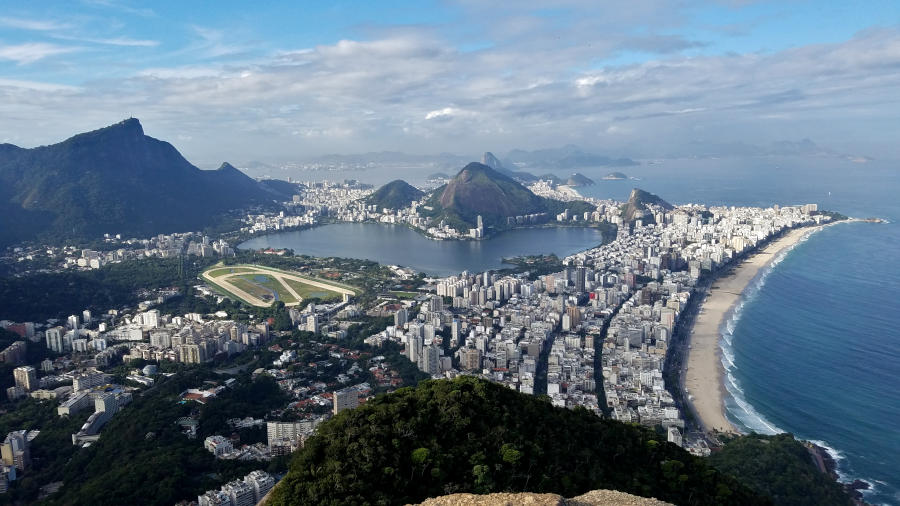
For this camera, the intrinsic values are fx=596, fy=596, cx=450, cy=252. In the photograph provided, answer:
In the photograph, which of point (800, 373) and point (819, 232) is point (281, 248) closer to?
point (800, 373)

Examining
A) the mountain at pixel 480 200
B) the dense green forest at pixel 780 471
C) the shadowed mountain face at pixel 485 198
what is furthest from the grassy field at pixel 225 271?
the dense green forest at pixel 780 471

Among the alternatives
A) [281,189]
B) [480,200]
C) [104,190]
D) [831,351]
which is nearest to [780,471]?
[831,351]

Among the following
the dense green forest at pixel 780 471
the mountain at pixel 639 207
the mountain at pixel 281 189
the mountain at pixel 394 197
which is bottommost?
the dense green forest at pixel 780 471

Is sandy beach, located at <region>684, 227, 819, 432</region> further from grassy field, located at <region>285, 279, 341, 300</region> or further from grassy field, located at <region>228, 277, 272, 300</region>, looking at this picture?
grassy field, located at <region>228, 277, 272, 300</region>

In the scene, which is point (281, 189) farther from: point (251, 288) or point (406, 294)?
point (406, 294)

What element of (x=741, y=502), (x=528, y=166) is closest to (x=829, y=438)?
(x=741, y=502)

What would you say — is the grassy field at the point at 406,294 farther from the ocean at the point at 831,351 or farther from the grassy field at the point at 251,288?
the ocean at the point at 831,351

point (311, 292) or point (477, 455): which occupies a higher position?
point (477, 455)
